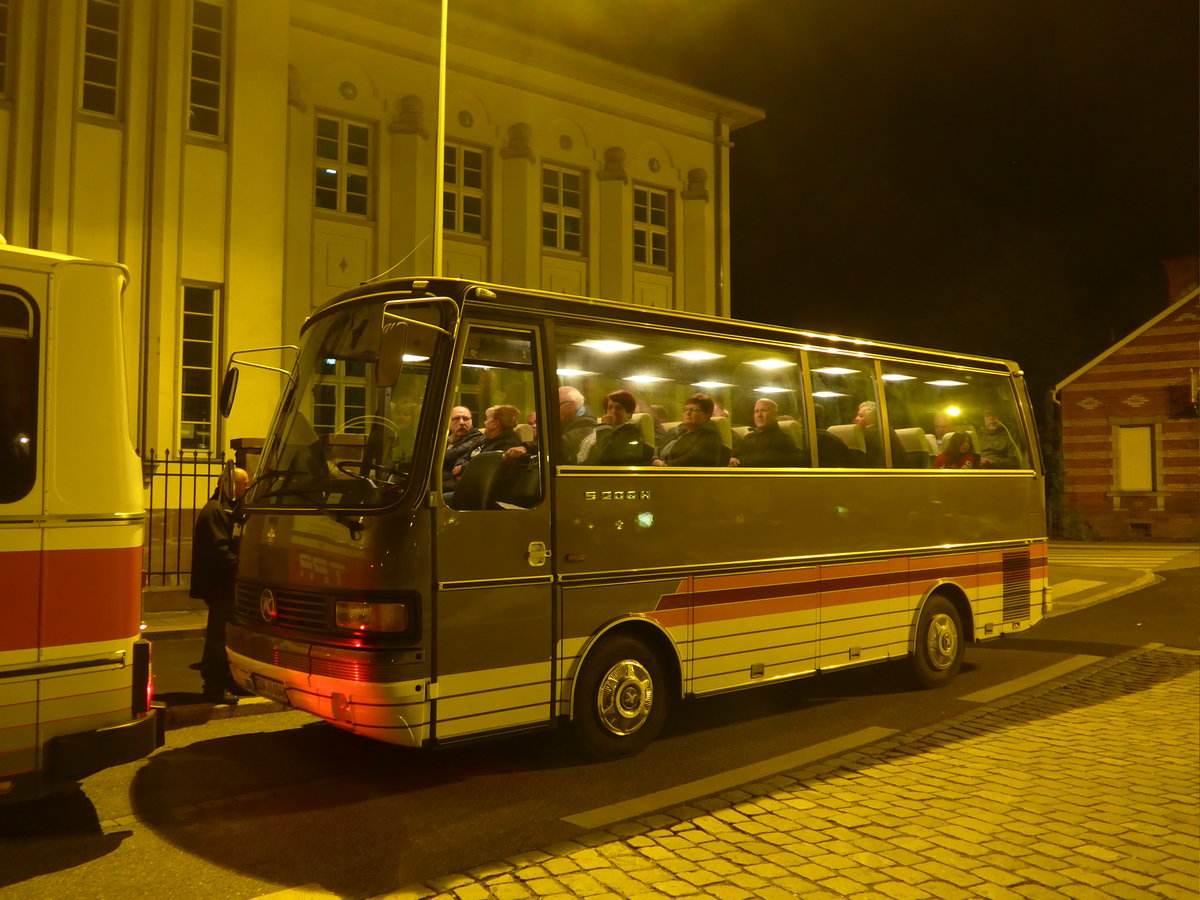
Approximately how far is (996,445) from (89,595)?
8.75 m

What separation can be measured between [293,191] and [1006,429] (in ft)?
49.5

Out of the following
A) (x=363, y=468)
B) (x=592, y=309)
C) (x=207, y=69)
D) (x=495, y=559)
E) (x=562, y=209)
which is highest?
(x=207, y=69)

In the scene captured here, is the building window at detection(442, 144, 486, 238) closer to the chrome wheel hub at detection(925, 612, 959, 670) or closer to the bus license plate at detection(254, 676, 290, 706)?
the chrome wheel hub at detection(925, 612, 959, 670)

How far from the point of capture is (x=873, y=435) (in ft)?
30.0

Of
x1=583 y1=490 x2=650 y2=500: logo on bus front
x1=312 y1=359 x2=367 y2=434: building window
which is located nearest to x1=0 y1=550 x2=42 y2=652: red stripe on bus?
x1=312 y1=359 x2=367 y2=434: building window

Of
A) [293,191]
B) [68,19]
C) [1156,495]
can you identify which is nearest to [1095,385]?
[1156,495]

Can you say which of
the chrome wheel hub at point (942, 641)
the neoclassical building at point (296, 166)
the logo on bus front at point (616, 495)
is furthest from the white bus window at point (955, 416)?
the neoclassical building at point (296, 166)

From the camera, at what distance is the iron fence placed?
50.4 ft

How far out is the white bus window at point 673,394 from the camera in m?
6.95

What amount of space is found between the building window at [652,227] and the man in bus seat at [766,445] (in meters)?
18.9

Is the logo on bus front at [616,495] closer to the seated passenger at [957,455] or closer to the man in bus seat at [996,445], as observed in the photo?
the seated passenger at [957,455]

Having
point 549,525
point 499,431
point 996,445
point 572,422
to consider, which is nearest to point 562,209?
point 996,445

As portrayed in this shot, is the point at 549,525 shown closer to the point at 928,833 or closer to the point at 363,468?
the point at 363,468

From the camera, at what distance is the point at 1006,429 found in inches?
429
